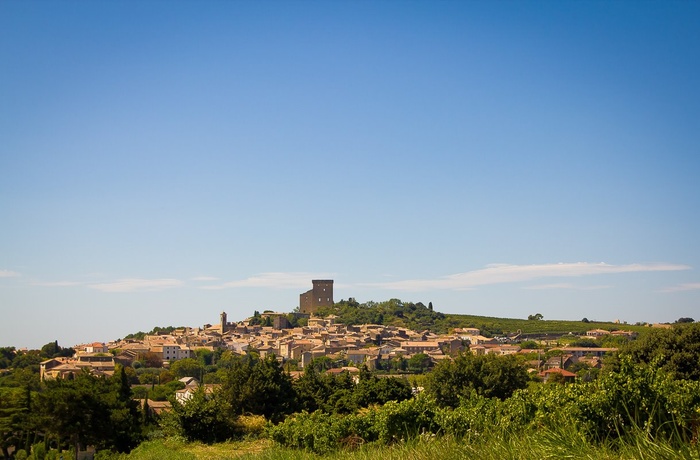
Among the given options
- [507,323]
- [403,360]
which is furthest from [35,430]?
[507,323]

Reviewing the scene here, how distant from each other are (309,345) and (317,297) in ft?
152

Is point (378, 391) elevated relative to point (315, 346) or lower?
elevated

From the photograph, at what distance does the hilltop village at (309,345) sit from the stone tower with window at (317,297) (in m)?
7.87

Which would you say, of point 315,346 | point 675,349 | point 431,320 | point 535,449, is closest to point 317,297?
point 431,320

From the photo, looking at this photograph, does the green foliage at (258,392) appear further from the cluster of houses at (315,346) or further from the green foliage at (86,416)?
the cluster of houses at (315,346)

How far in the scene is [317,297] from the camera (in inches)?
5792

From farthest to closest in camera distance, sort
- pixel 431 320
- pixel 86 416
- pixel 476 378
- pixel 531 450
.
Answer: pixel 431 320 → pixel 476 378 → pixel 86 416 → pixel 531 450

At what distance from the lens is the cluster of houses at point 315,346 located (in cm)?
8050

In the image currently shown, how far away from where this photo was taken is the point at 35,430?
74.2ft

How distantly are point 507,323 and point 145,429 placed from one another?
118 m

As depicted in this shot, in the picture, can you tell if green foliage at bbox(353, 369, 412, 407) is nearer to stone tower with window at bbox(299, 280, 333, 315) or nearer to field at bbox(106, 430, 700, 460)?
field at bbox(106, 430, 700, 460)

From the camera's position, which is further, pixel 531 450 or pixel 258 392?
pixel 258 392

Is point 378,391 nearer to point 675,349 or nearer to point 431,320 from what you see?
point 675,349

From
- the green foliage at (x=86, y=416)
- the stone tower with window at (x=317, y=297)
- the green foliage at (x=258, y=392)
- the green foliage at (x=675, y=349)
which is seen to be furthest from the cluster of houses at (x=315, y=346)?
the green foliage at (x=86, y=416)
